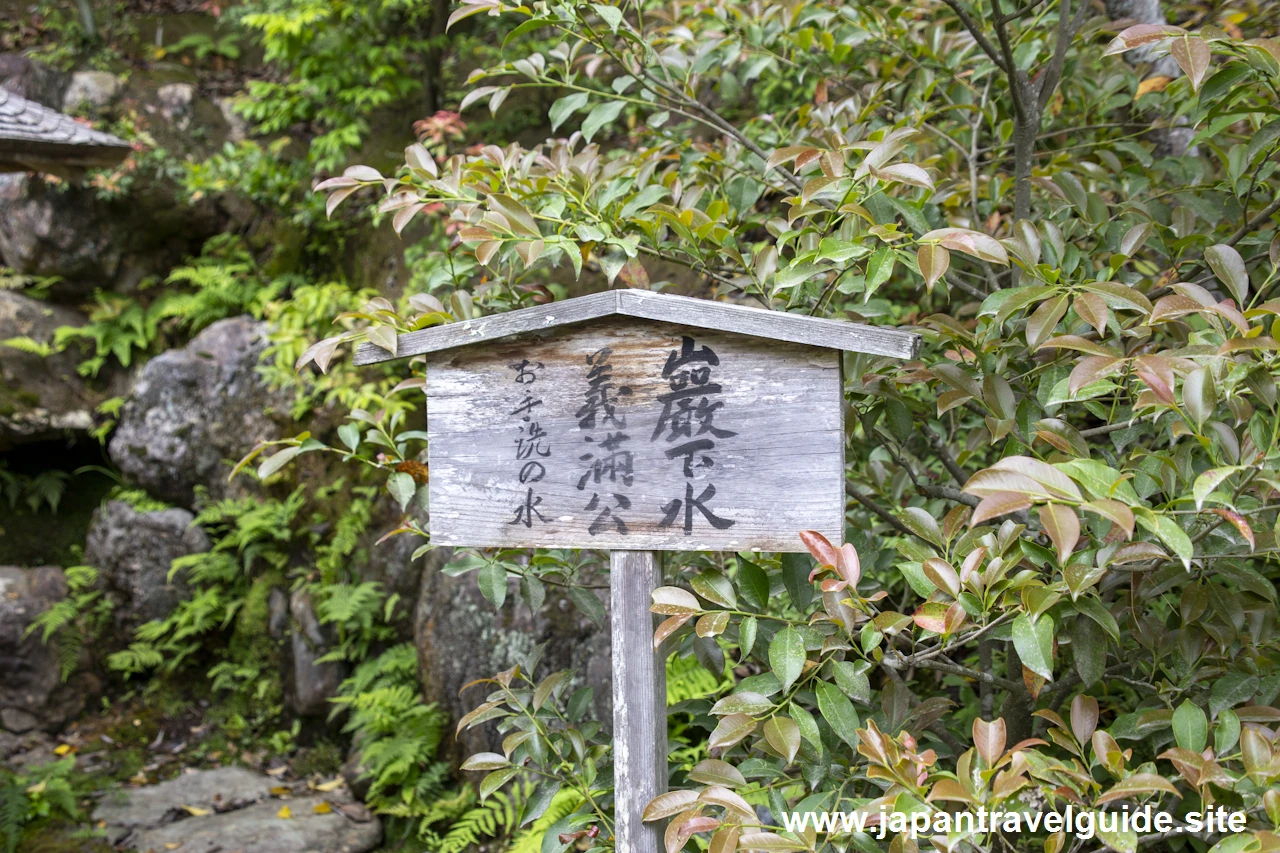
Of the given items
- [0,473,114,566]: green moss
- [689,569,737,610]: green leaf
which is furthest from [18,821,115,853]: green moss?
[689,569,737,610]: green leaf

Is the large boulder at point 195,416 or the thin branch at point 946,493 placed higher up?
the large boulder at point 195,416

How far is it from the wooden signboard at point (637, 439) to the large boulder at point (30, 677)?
4569 mm

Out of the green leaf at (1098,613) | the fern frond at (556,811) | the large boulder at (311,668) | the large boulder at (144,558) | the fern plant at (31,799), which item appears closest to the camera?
the green leaf at (1098,613)

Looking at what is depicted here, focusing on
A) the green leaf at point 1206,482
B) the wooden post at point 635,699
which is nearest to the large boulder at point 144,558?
the wooden post at point 635,699

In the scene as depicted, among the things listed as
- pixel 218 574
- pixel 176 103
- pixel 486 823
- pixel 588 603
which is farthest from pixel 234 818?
pixel 176 103

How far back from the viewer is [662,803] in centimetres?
132

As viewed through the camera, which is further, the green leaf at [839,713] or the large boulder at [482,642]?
the large boulder at [482,642]

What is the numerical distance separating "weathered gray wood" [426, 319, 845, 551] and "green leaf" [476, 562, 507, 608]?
0.18 meters

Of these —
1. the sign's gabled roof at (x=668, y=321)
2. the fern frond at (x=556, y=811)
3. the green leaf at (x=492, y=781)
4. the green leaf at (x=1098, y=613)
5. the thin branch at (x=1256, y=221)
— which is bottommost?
the fern frond at (x=556, y=811)

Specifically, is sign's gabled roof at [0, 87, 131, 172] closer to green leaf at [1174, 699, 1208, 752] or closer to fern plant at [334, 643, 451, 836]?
fern plant at [334, 643, 451, 836]

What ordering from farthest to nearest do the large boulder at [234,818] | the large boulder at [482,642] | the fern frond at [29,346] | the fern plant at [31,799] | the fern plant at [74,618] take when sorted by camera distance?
the fern frond at [29,346], the fern plant at [74,618], the fern plant at [31,799], the large boulder at [234,818], the large boulder at [482,642]

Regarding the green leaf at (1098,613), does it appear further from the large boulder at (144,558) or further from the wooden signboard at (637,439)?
the large boulder at (144,558)

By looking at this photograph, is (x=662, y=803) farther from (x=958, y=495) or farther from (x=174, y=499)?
(x=174, y=499)

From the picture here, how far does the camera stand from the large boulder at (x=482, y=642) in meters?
3.31
